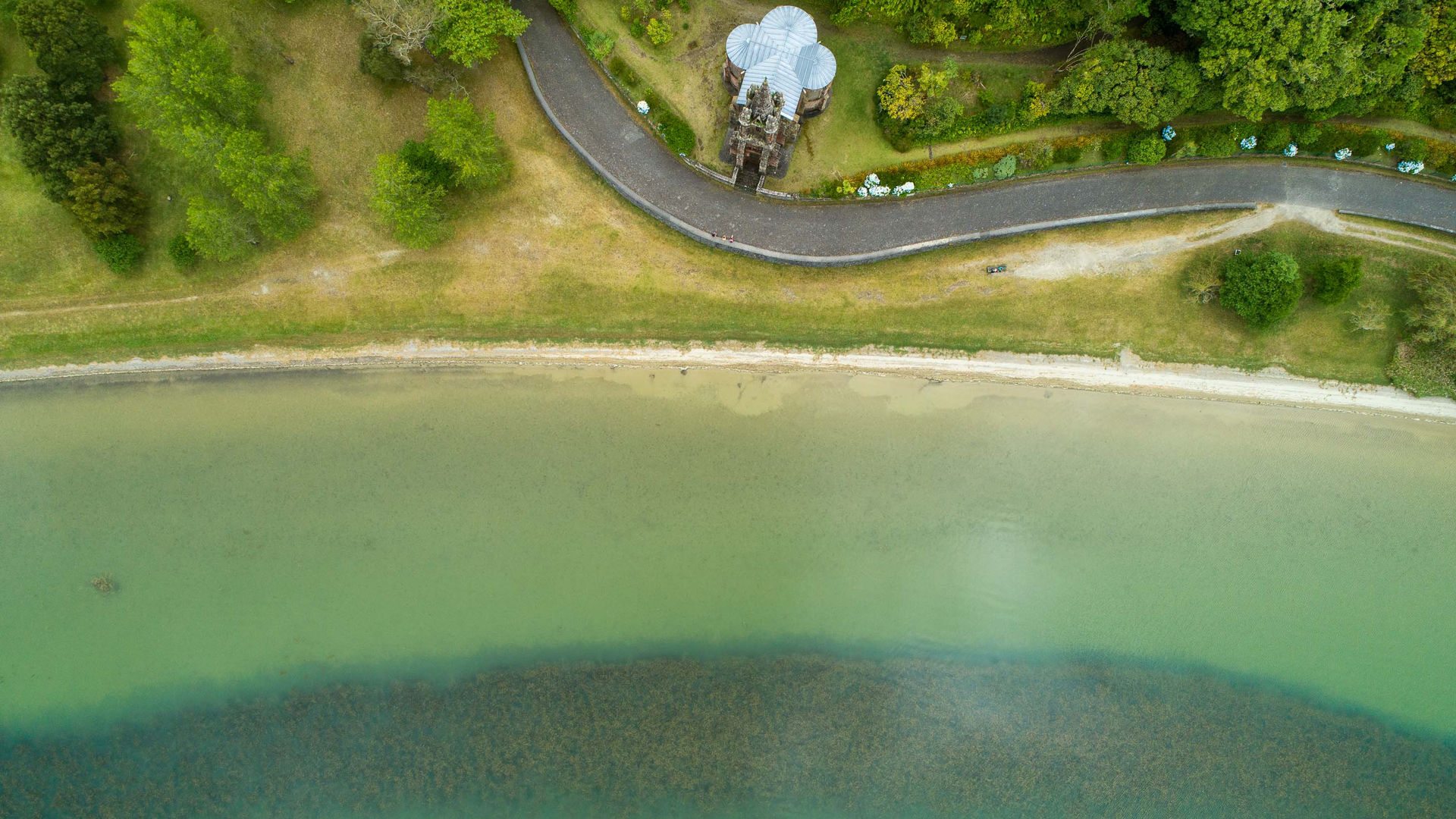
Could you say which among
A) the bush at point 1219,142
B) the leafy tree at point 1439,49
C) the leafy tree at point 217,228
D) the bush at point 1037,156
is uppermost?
the leafy tree at point 1439,49

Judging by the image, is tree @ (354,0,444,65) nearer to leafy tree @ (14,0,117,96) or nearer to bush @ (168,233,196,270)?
leafy tree @ (14,0,117,96)

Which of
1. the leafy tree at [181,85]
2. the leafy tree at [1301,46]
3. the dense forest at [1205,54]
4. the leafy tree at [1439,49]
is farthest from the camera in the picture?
the leafy tree at [1439,49]

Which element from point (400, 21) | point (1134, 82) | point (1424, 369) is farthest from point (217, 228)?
point (1424, 369)

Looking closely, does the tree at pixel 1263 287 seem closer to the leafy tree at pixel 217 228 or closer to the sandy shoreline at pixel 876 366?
the sandy shoreline at pixel 876 366


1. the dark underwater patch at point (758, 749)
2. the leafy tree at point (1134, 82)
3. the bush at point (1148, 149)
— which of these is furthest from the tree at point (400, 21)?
the bush at point (1148, 149)

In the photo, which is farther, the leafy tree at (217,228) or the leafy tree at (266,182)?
the leafy tree at (217,228)

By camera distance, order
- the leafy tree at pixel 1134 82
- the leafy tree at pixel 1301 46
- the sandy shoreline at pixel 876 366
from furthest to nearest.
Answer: the sandy shoreline at pixel 876 366 < the leafy tree at pixel 1134 82 < the leafy tree at pixel 1301 46
